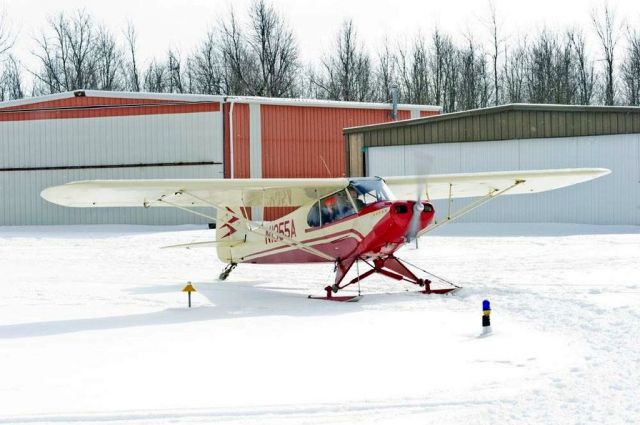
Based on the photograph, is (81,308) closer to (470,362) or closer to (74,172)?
(470,362)

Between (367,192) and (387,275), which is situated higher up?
(367,192)

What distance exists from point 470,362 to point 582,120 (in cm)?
1768

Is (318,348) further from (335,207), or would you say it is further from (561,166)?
(561,166)

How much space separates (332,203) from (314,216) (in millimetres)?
481

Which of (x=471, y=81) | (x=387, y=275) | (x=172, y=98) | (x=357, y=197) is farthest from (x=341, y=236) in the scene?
(x=471, y=81)

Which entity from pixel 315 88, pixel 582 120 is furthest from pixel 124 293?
pixel 315 88

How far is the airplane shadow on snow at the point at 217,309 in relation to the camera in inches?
395

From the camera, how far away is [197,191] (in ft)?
40.6

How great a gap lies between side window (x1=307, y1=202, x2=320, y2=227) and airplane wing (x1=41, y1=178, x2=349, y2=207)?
20 centimetres

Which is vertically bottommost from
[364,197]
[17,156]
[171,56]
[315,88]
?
[364,197]

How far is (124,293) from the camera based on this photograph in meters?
13.4

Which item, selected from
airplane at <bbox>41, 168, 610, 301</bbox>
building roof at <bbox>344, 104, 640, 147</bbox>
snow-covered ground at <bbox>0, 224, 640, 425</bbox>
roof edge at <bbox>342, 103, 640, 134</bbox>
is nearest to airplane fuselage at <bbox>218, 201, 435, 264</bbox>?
airplane at <bbox>41, 168, 610, 301</bbox>

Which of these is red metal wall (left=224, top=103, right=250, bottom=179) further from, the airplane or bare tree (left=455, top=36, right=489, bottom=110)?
bare tree (left=455, top=36, right=489, bottom=110)

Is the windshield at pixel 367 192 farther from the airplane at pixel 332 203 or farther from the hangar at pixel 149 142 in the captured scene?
the hangar at pixel 149 142
